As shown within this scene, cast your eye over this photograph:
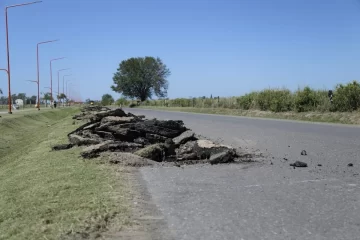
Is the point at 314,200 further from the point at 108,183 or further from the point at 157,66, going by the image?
the point at 157,66

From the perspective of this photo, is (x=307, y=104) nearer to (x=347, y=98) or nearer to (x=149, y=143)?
(x=347, y=98)

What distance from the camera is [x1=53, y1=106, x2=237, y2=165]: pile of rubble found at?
975 centimetres

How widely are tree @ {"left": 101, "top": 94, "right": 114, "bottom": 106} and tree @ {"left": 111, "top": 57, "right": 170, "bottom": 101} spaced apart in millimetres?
7680

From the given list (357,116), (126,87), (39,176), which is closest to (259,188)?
(39,176)

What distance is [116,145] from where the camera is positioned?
10.6 m

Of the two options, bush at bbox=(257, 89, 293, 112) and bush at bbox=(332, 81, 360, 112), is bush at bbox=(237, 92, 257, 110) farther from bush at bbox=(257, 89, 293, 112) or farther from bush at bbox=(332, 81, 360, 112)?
bush at bbox=(332, 81, 360, 112)

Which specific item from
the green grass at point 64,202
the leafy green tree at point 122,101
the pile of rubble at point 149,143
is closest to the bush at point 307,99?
the pile of rubble at point 149,143

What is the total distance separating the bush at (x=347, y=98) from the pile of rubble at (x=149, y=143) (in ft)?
61.5

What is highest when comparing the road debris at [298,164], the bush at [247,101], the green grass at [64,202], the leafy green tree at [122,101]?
the bush at [247,101]

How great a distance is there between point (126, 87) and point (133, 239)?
11629cm

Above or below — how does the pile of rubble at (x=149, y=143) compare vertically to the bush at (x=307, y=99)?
below

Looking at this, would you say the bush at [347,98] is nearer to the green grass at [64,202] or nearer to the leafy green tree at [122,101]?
the green grass at [64,202]

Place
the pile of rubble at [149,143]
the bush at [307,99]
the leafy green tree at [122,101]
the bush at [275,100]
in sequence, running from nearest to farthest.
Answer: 1. the pile of rubble at [149,143]
2. the bush at [307,99]
3. the bush at [275,100]
4. the leafy green tree at [122,101]

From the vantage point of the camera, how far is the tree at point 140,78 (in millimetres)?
118875
